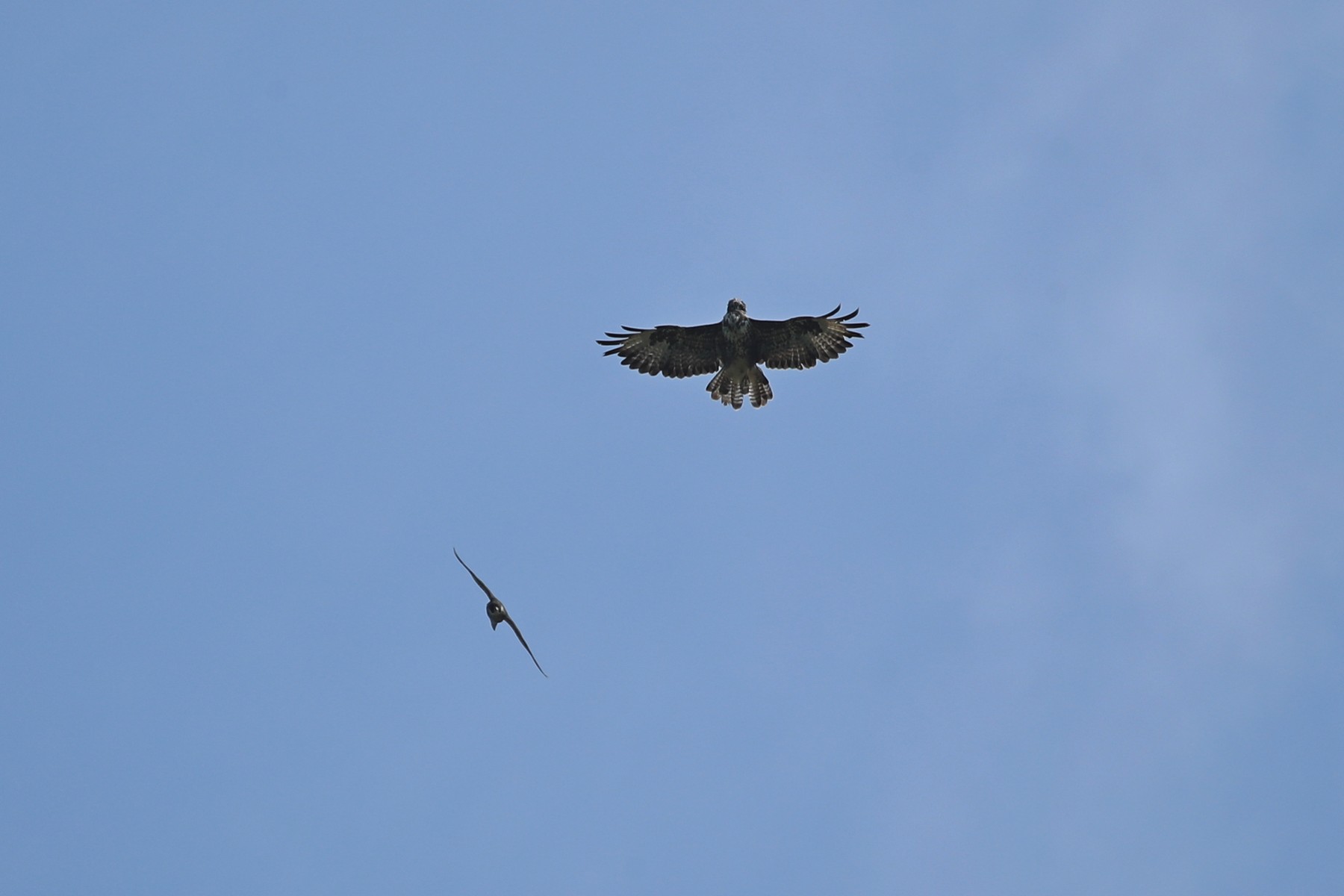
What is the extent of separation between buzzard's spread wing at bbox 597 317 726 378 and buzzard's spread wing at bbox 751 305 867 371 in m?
1.13

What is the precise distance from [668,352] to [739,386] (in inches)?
73.0

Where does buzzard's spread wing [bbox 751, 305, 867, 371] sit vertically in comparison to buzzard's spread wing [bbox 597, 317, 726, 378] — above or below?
below

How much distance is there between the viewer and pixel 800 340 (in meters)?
28.3

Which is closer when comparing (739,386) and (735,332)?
(735,332)

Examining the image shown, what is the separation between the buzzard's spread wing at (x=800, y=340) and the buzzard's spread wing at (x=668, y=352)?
3.71ft

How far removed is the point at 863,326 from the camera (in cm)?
2789

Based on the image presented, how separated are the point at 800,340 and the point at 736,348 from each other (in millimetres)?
1469

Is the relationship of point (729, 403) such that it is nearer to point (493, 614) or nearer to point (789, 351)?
point (789, 351)

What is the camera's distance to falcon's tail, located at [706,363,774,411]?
28.6 m

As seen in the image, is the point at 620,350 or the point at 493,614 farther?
the point at 620,350

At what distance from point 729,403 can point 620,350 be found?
9.29 feet

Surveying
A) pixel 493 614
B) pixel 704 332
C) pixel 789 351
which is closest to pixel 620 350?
pixel 704 332

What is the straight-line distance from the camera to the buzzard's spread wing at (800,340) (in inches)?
1099

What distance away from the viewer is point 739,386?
2889cm
